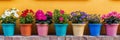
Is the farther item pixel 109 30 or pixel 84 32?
pixel 84 32

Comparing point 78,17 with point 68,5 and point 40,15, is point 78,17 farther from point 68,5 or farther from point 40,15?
point 40,15

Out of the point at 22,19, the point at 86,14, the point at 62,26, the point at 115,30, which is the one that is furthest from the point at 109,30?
the point at 22,19

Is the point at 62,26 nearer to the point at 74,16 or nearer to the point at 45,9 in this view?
the point at 74,16

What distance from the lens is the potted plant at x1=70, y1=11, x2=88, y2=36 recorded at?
3254mm

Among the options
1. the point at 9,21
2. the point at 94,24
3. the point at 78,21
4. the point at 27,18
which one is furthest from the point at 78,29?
the point at 9,21

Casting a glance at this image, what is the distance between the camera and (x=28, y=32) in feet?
10.9

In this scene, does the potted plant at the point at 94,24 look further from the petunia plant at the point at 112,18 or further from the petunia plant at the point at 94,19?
the petunia plant at the point at 112,18

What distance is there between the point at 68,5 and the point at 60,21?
41 centimetres

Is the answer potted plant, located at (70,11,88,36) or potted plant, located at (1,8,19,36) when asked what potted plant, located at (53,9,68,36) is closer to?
potted plant, located at (70,11,88,36)

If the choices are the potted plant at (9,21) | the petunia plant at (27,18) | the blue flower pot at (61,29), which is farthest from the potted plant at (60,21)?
the potted plant at (9,21)

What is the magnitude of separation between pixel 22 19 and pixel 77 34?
0.75 m

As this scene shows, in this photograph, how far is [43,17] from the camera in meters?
3.24

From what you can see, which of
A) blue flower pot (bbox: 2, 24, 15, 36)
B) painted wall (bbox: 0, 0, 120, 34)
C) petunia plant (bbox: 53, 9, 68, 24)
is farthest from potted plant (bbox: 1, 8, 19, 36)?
petunia plant (bbox: 53, 9, 68, 24)

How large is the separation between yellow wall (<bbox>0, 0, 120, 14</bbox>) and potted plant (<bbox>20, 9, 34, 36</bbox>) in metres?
0.23
